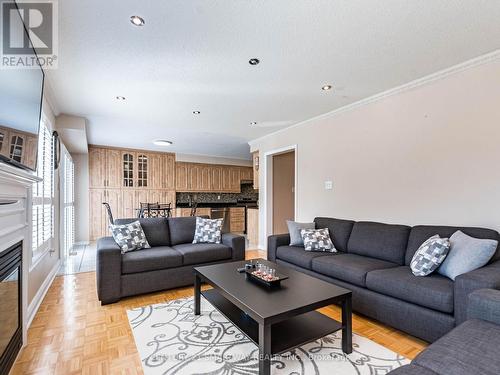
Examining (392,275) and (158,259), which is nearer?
(392,275)

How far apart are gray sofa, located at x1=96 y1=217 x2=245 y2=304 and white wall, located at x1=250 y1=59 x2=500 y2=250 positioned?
178 centimetres

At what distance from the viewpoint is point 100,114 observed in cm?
397

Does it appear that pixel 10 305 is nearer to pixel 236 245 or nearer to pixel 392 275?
pixel 236 245

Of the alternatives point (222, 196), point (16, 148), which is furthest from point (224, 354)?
point (222, 196)

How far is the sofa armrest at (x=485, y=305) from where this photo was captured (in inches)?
56.0

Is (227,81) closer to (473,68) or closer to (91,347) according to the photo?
(473,68)

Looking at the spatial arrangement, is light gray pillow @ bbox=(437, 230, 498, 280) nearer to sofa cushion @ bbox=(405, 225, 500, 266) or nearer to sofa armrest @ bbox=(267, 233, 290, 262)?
sofa cushion @ bbox=(405, 225, 500, 266)

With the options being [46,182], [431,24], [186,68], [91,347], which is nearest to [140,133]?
[46,182]

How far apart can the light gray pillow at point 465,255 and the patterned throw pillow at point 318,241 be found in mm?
1226

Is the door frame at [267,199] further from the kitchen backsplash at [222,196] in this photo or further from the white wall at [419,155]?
the kitchen backsplash at [222,196]

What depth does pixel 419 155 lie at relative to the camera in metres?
2.93

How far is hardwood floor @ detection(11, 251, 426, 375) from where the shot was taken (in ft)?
5.74

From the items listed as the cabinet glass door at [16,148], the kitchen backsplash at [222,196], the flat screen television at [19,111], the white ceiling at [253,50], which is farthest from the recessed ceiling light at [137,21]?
the kitchen backsplash at [222,196]
